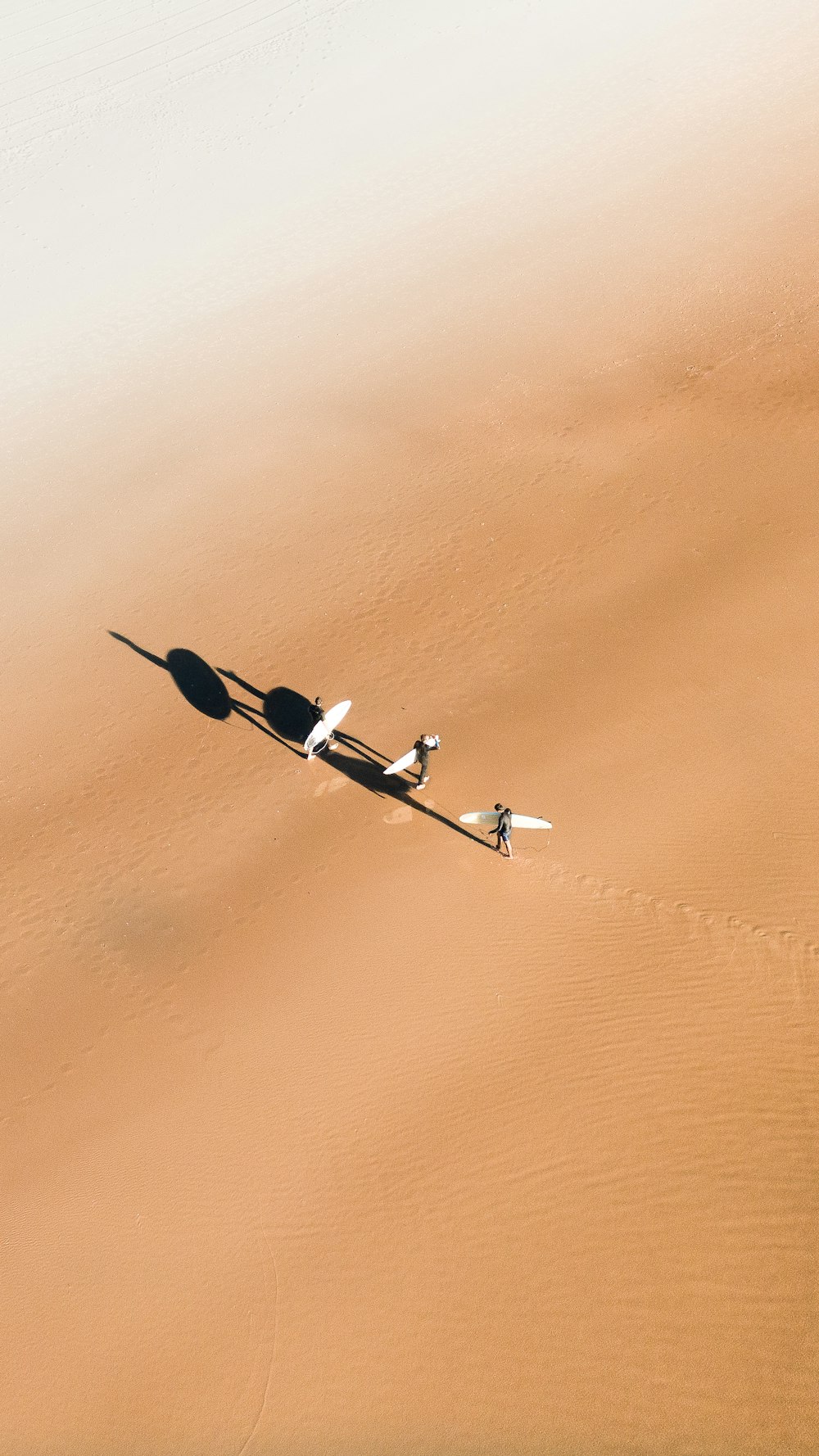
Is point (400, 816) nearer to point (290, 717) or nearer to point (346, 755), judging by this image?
point (346, 755)

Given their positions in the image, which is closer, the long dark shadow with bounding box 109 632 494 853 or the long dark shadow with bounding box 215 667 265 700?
the long dark shadow with bounding box 109 632 494 853

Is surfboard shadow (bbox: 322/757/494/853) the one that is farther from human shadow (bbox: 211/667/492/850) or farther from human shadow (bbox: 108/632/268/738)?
human shadow (bbox: 108/632/268/738)

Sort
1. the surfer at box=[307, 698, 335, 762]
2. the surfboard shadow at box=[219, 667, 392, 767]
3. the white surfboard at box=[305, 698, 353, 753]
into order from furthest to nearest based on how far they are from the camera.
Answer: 1. the surfboard shadow at box=[219, 667, 392, 767]
2. the surfer at box=[307, 698, 335, 762]
3. the white surfboard at box=[305, 698, 353, 753]

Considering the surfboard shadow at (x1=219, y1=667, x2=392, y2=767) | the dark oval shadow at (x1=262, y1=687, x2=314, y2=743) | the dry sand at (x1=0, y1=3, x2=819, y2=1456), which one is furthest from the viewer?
the dark oval shadow at (x1=262, y1=687, x2=314, y2=743)

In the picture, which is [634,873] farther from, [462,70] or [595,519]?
[462,70]

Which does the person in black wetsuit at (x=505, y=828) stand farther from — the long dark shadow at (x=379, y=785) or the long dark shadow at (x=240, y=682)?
the long dark shadow at (x=240, y=682)

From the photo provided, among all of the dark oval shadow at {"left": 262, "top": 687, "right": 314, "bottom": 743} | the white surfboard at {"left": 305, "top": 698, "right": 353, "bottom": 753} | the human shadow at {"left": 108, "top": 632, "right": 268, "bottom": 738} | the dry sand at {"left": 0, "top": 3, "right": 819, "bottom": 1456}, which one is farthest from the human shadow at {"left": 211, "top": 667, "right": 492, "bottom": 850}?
the white surfboard at {"left": 305, "top": 698, "right": 353, "bottom": 753}

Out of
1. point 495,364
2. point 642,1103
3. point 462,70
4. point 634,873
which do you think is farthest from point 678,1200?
point 462,70
